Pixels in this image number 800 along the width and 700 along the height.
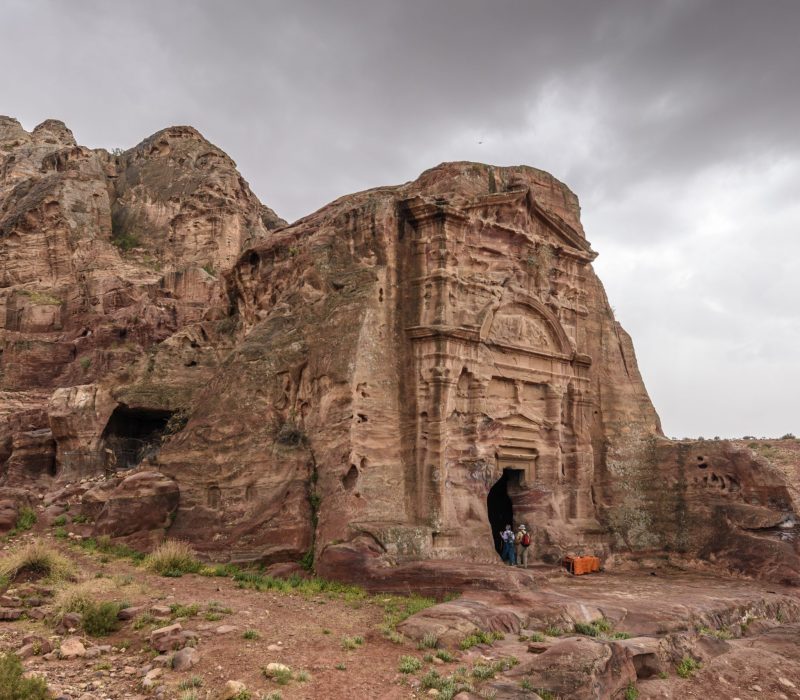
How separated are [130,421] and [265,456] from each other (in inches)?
337

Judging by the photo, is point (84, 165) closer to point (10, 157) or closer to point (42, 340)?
point (10, 157)

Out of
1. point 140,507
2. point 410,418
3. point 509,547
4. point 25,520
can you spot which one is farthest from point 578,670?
point 25,520

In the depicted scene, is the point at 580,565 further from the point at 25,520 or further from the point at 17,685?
the point at 25,520

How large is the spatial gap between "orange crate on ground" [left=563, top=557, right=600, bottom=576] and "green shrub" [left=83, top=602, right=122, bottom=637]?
38.3 feet

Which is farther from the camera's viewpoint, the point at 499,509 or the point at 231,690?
the point at 499,509

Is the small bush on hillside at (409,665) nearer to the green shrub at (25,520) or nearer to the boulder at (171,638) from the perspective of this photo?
the boulder at (171,638)

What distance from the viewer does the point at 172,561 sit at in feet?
49.4

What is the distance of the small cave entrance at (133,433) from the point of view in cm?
2270

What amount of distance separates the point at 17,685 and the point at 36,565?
6421 mm

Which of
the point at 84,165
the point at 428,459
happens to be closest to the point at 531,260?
the point at 428,459

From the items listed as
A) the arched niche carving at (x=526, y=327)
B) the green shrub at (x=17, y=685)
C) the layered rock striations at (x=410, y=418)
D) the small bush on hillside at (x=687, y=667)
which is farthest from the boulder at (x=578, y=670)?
the arched niche carving at (x=526, y=327)

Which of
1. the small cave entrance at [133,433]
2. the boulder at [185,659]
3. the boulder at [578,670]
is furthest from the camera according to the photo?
the small cave entrance at [133,433]

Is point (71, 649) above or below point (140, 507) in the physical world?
below

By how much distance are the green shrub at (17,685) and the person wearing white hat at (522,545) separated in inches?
489
